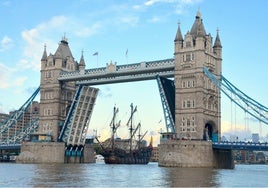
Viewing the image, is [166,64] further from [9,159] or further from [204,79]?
[9,159]

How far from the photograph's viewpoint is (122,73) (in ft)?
385

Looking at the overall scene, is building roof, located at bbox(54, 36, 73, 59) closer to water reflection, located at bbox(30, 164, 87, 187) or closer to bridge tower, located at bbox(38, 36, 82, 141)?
bridge tower, located at bbox(38, 36, 82, 141)

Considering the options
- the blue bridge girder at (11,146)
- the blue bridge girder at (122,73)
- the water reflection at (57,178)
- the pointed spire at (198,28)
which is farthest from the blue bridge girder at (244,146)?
the blue bridge girder at (11,146)

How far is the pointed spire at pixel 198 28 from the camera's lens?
106650 mm

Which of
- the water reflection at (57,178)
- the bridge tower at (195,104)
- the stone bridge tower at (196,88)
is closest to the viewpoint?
the water reflection at (57,178)

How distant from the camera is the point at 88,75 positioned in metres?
124

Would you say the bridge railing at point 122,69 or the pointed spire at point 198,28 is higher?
the pointed spire at point 198,28

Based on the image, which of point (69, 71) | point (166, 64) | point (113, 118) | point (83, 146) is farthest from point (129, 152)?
point (166, 64)

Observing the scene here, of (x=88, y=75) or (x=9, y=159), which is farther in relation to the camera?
(x=9, y=159)

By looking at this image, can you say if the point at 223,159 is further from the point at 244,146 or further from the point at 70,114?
the point at 70,114

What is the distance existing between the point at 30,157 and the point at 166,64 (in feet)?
142

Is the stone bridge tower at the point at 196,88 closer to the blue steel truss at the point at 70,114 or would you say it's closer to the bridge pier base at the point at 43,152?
the blue steel truss at the point at 70,114

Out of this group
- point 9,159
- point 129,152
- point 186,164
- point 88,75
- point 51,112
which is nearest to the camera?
point 186,164

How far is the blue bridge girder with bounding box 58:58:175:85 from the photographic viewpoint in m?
111
